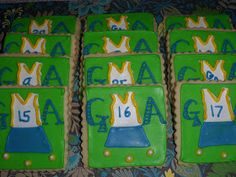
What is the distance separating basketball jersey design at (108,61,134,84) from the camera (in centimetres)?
257

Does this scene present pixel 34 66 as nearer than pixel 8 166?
No

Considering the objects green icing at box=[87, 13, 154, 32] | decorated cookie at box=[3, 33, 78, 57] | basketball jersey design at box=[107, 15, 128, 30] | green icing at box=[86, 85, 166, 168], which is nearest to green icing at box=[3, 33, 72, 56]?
decorated cookie at box=[3, 33, 78, 57]

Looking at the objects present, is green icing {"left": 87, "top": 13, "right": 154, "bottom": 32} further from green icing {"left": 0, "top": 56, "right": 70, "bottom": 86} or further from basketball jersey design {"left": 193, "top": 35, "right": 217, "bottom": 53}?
green icing {"left": 0, "top": 56, "right": 70, "bottom": 86}

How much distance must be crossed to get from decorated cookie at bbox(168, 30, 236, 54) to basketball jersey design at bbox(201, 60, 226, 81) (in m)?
0.24

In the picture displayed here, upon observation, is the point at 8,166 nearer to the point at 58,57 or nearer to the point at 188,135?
the point at 58,57

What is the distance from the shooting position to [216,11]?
3.49 m

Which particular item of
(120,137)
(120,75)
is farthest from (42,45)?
(120,137)

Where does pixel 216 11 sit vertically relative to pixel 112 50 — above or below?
above

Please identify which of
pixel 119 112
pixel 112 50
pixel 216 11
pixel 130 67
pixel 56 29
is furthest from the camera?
pixel 216 11

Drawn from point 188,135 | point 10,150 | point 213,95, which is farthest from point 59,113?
point 213,95

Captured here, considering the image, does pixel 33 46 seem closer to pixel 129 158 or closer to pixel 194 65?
pixel 129 158

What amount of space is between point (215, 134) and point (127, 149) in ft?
2.30

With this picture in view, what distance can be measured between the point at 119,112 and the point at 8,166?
0.98 meters

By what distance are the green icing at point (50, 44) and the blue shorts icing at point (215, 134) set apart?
4.49ft
